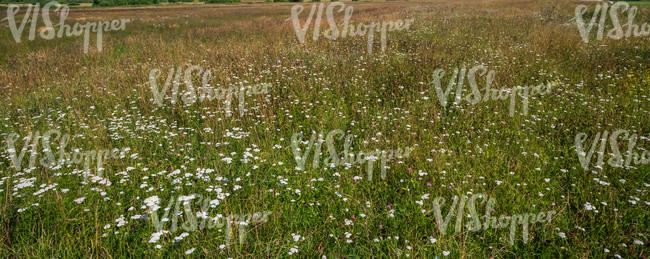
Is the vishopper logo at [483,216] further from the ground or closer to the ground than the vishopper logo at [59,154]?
closer to the ground

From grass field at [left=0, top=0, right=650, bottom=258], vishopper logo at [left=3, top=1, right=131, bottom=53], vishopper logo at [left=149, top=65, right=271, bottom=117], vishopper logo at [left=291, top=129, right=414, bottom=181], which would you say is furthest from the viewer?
vishopper logo at [left=3, top=1, right=131, bottom=53]

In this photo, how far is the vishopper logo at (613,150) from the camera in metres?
3.90

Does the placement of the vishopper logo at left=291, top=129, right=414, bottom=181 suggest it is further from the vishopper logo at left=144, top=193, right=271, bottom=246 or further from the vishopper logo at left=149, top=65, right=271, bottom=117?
the vishopper logo at left=149, top=65, right=271, bottom=117

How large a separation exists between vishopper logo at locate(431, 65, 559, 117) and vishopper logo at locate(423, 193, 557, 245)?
115 inches

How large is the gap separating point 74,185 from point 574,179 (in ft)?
18.9

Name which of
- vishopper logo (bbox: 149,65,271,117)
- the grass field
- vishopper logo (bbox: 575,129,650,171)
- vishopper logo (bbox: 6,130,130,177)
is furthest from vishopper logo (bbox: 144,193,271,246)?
vishopper logo (bbox: 575,129,650,171)

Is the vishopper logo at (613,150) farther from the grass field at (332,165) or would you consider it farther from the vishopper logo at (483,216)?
the vishopper logo at (483,216)

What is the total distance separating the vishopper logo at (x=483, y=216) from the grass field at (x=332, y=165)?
0.10 ft

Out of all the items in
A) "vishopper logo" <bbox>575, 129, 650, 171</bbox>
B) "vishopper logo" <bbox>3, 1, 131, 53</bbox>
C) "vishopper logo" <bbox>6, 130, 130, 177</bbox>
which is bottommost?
"vishopper logo" <bbox>575, 129, 650, 171</bbox>

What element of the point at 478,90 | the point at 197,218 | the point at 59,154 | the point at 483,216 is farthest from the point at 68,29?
the point at 483,216

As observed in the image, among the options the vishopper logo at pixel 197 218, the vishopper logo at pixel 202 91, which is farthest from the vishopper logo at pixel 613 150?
the vishopper logo at pixel 202 91

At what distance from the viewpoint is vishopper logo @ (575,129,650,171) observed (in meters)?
3.90

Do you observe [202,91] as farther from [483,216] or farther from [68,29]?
[68,29]

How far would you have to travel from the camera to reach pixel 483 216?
306 cm
